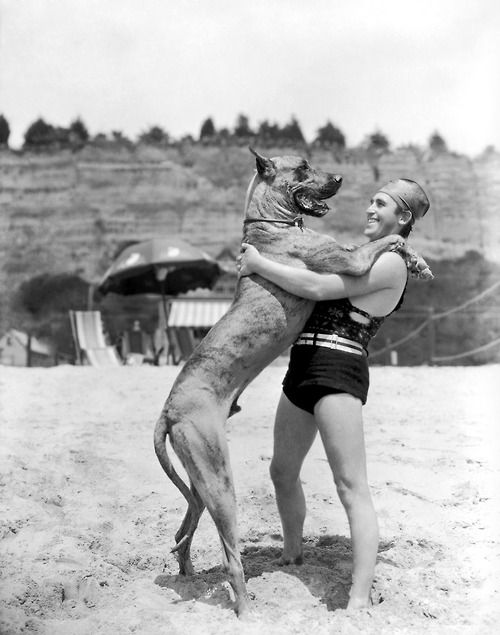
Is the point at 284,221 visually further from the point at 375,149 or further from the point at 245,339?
the point at 375,149

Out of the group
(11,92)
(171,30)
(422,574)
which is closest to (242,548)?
(422,574)

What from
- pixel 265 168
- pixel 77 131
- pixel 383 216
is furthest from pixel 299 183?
pixel 77 131

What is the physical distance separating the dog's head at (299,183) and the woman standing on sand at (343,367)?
0.23 metres

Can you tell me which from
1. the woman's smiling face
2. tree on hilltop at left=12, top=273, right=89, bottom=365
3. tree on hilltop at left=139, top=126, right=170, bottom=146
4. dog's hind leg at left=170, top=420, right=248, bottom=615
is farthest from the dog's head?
tree on hilltop at left=139, top=126, right=170, bottom=146

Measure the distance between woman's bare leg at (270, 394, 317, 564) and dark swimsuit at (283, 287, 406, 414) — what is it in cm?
9

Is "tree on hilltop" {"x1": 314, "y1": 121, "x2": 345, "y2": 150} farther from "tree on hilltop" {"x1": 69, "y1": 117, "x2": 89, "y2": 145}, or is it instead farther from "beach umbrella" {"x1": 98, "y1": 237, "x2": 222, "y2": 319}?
"beach umbrella" {"x1": 98, "y1": 237, "x2": 222, "y2": 319}

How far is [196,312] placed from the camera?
489 inches

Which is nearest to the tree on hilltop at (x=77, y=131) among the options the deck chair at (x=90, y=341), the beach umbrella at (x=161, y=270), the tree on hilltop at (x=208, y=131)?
the tree on hilltop at (x=208, y=131)

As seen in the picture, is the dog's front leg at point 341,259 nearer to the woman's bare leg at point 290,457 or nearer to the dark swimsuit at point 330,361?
the dark swimsuit at point 330,361

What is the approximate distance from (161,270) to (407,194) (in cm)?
952

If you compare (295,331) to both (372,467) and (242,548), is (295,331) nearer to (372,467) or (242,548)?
(242,548)

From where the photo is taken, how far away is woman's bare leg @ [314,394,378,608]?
2.81 metres

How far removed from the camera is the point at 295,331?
2951mm

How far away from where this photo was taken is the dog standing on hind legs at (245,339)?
110 inches
